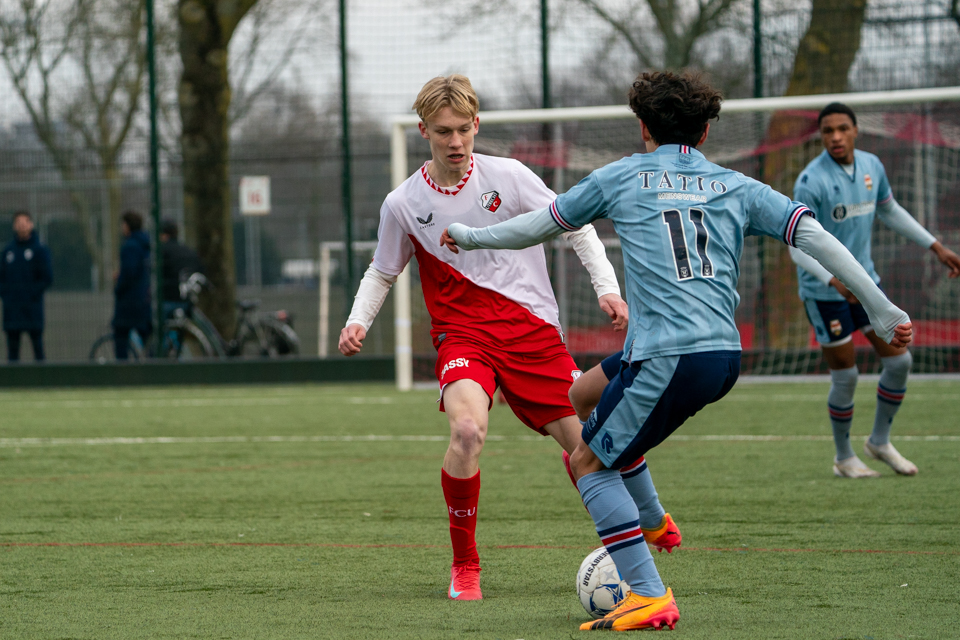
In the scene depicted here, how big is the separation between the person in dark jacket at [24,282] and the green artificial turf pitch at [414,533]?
16.4 feet

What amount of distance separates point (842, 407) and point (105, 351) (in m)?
10.4

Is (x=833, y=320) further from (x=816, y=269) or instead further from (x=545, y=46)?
(x=545, y=46)

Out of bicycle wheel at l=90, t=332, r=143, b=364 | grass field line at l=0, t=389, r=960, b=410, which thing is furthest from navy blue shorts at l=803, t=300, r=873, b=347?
bicycle wheel at l=90, t=332, r=143, b=364

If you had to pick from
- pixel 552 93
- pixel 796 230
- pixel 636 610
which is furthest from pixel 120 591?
pixel 552 93

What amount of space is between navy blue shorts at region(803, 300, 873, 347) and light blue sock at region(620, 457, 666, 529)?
8.78 feet

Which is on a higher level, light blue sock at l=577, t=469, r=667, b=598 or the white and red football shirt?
the white and red football shirt

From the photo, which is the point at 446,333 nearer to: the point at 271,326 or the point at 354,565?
the point at 354,565

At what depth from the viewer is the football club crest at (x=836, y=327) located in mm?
6465

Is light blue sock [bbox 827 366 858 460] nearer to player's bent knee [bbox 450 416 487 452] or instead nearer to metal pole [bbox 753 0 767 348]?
player's bent knee [bbox 450 416 487 452]

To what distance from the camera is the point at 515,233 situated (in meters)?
3.53

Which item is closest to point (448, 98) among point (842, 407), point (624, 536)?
point (624, 536)

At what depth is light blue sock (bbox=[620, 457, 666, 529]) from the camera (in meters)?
4.12

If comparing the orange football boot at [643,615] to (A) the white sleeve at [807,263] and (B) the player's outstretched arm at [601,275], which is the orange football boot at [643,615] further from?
(A) the white sleeve at [807,263]

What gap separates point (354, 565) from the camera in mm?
4512
